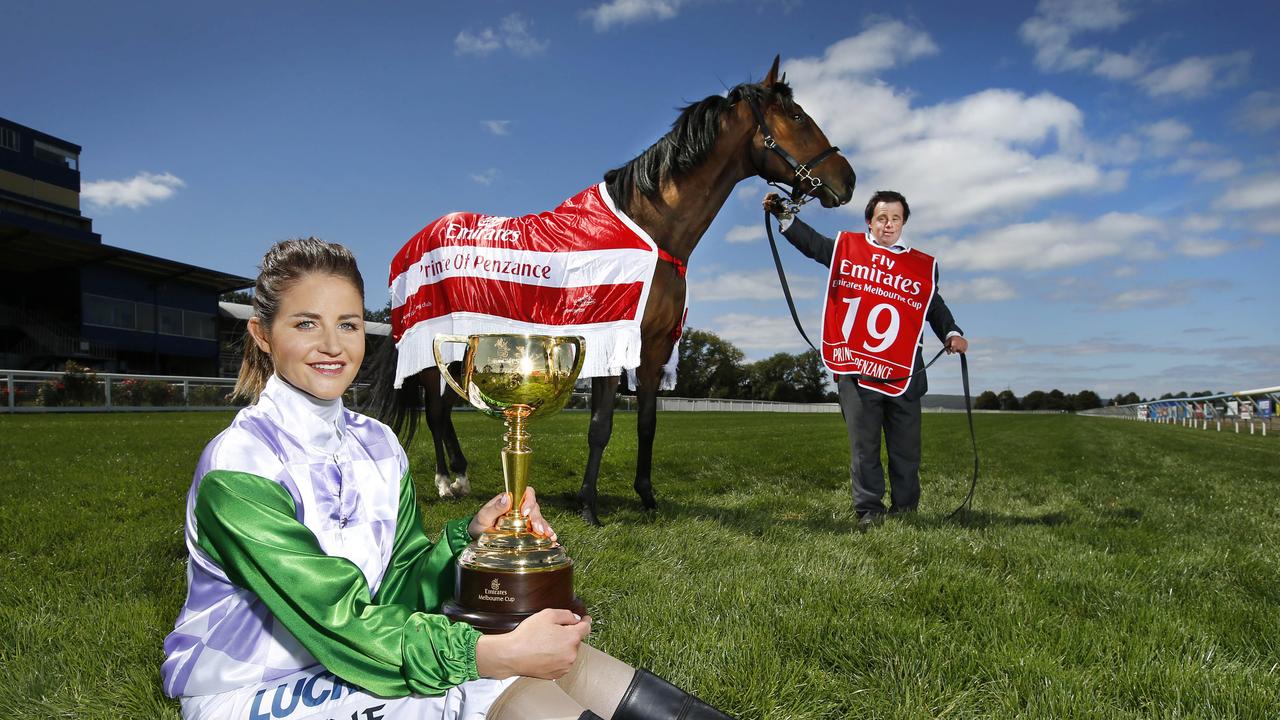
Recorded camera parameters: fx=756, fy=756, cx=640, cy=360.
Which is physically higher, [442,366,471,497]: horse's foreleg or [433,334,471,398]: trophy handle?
[433,334,471,398]: trophy handle

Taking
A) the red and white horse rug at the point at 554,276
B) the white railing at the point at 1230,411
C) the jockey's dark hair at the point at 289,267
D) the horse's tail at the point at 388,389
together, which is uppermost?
the red and white horse rug at the point at 554,276

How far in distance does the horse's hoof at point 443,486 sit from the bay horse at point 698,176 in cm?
125

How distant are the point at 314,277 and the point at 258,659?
83cm

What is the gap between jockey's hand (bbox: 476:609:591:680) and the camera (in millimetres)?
1416

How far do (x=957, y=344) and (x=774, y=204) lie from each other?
1.54m

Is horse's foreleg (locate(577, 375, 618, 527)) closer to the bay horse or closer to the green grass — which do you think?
the bay horse

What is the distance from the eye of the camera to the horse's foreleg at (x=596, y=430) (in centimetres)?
465

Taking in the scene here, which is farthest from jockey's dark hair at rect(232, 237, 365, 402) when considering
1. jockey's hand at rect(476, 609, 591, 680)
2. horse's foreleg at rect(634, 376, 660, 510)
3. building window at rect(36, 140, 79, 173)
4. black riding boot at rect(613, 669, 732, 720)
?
building window at rect(36, 140, 79, 173)

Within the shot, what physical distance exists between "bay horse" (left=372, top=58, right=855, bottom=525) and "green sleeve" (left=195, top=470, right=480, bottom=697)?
3.16 metres

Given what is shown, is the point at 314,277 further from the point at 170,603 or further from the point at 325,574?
the point at 170,603

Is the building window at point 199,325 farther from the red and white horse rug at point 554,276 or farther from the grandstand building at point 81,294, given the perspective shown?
the red and white horse rug at point 554,276

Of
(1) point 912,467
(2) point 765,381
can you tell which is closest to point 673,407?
(2) point 765,381

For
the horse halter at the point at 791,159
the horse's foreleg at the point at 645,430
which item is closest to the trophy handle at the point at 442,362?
the horse's foreleg at the point at 645,430

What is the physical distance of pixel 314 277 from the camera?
1.69 m
